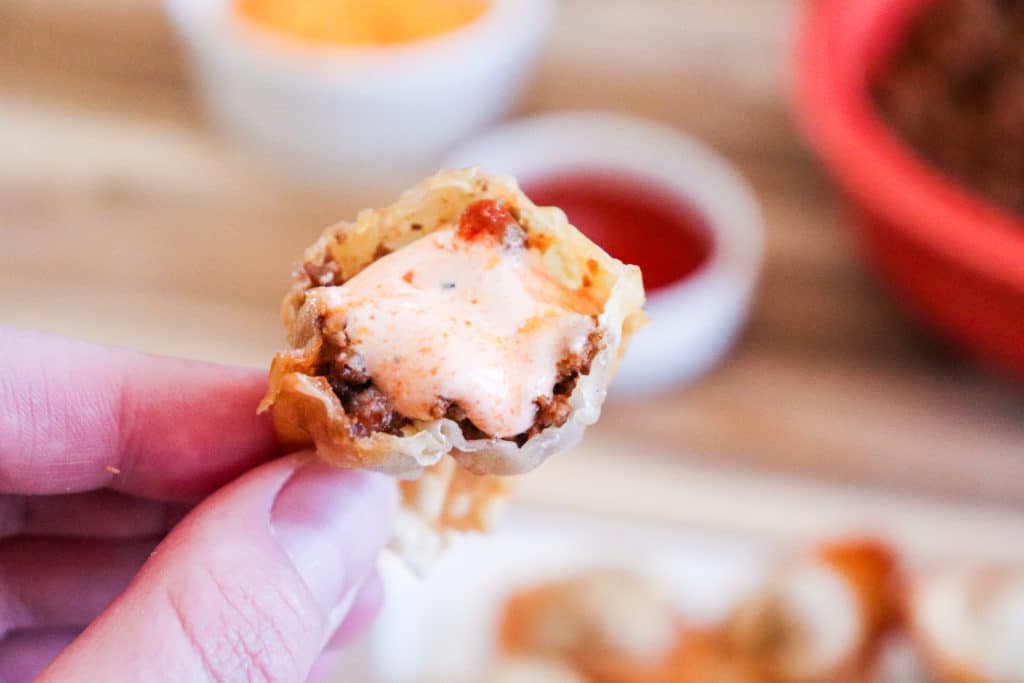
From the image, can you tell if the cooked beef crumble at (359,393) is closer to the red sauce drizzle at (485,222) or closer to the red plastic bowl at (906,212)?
the red sauce drizzle at (485,222)

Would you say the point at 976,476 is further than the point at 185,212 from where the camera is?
No

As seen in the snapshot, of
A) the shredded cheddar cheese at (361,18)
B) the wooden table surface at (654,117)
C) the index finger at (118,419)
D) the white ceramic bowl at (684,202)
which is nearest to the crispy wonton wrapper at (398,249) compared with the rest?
the index finger at (118,419)

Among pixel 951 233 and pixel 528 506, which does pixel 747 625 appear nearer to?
pixel 528 506

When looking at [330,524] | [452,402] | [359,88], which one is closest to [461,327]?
[452,402]

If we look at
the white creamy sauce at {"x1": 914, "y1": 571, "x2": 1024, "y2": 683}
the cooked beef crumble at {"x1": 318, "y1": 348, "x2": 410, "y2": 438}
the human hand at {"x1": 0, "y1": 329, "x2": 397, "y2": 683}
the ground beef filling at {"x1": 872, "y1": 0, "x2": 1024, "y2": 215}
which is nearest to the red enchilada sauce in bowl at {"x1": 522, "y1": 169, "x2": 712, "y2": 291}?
the ground beef filling at {"x1": 872, "y1": 0, "x2": 1024, "y2": 215}

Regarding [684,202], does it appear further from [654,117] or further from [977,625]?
[977,625]

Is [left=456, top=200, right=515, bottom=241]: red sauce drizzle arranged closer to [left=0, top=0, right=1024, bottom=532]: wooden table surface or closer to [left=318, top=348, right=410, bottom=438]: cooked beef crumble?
[left=318, top=348, right=410, bottom=438]: cooked beef crumble

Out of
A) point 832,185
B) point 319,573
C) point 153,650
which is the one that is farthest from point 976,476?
point 153,650
